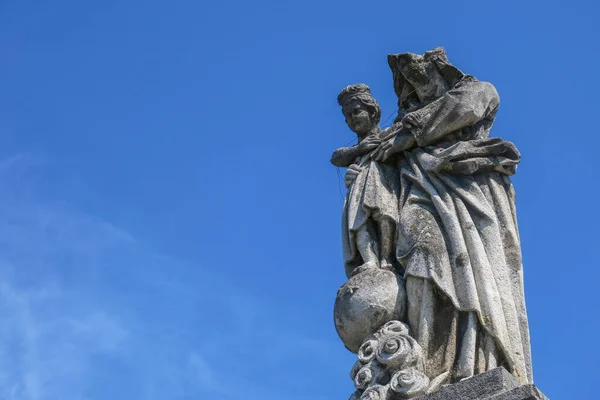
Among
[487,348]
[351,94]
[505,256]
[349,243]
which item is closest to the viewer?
[487,348]

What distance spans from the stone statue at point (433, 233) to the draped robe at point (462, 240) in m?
0.01

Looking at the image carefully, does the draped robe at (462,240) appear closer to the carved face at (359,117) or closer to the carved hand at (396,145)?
the carved hand at (396,145)

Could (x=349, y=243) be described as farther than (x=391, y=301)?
Yes

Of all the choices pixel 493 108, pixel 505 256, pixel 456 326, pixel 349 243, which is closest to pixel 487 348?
pixel 456 326

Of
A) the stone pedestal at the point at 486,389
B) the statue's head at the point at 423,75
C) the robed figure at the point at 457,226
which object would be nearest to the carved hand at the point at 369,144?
the robed figure at the point at 457,226

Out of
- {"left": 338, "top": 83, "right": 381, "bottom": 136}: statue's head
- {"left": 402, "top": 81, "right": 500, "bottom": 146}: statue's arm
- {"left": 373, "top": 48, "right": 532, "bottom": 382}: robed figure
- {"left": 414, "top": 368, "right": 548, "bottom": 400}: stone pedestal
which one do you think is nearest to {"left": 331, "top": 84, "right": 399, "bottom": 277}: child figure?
{"left": 338, "top": 83, "right": 381, "bottom": 136}: statue's head

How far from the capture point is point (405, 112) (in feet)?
40.3

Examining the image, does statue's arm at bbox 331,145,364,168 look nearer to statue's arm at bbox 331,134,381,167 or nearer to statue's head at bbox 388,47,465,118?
statue's arm at bbox 331,134,381,167

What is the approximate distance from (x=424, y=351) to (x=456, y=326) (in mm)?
355

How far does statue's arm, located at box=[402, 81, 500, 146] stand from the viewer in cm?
1143

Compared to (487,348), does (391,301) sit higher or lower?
higher

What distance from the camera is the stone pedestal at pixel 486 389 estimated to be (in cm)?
904

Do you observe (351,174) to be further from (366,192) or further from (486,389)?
(486,389)

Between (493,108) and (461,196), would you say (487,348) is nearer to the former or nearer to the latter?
(461,196)
